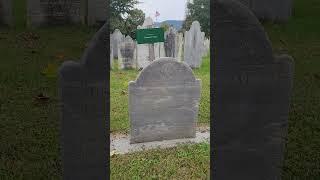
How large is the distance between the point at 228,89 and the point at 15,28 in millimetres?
6640

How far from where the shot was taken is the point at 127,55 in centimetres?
758

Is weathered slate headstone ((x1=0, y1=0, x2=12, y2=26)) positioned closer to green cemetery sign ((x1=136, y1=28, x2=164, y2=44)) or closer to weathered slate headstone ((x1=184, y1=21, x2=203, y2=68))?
weathered slate headstone ((x1=184, y1=21, x2=203, y2=68))

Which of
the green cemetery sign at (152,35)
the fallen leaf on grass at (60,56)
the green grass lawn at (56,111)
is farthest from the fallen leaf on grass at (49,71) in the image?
the green cemetery sign at (152,35)

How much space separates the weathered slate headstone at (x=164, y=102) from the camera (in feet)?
14.3

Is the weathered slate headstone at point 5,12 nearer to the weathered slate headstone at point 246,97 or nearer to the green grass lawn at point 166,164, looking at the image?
the green grass lawn at point 166,164

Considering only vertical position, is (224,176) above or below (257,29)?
below

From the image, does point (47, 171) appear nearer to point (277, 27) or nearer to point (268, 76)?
point (268, 76)

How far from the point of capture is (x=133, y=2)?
331 cm

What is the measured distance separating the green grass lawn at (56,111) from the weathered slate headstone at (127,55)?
20 centimetres

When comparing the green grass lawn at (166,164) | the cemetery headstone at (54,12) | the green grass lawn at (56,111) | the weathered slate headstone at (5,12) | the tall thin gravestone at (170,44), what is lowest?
the green grass lawn at (166,164)

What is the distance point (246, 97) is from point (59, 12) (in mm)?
3065

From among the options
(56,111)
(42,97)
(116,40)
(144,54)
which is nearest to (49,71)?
(42,97)

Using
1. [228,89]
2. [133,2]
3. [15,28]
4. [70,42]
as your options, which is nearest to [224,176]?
[228,89]

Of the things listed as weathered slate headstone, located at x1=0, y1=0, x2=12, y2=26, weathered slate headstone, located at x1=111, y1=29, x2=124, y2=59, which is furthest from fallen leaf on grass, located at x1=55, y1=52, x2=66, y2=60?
weathered slate headstone, located at x1=0, y1=0, x2=12, y2=26
